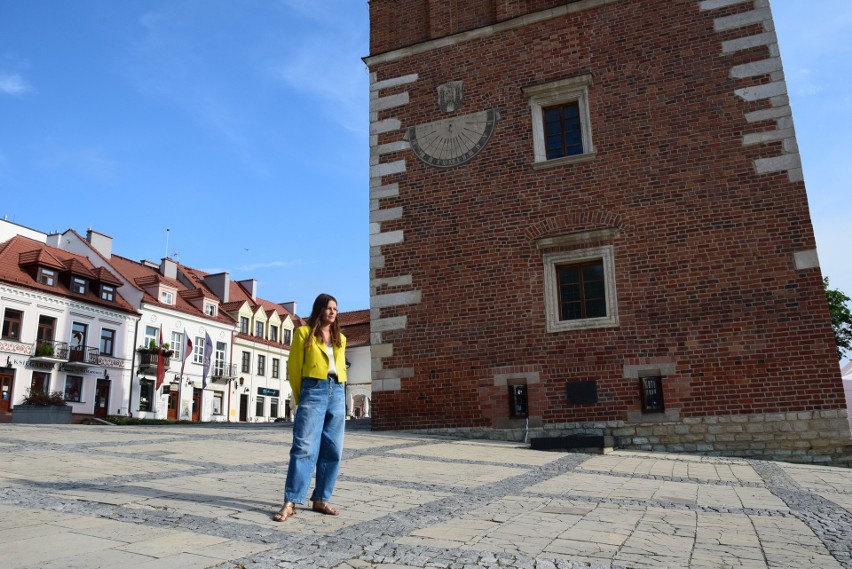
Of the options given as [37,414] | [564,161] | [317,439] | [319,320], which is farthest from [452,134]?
[37,414]

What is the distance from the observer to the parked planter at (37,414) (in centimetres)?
2017

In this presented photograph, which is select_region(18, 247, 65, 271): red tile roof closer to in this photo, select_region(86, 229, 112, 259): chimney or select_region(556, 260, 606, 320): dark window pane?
select_region(86, 229, 112, 259): chimney

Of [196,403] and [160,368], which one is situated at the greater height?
[160,368]

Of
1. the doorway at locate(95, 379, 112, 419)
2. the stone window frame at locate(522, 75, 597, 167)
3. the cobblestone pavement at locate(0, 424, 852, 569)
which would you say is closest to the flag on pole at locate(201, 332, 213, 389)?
the doorway at locate(95, 379, 112, 419)

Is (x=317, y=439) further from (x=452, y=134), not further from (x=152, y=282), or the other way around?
(x=152, y=282)

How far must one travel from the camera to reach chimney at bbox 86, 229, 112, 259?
123 feet

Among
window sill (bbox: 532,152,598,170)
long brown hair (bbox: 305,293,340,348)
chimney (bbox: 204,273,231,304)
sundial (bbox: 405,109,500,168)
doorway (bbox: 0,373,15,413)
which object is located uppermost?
chimney (bbox: 204,273,231,304)

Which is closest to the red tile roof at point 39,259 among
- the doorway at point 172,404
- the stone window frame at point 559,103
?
the doorway at point 172,404

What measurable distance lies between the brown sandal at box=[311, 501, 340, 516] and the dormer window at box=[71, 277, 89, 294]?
33877 mm

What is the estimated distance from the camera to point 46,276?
106ft

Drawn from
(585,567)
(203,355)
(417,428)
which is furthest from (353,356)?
(585,567)

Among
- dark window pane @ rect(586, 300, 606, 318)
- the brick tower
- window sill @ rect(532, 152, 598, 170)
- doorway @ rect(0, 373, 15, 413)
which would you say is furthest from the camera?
doorway @ rect(0, 373, 15, 413)

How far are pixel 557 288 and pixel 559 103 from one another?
3.91m

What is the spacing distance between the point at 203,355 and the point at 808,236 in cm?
3581
